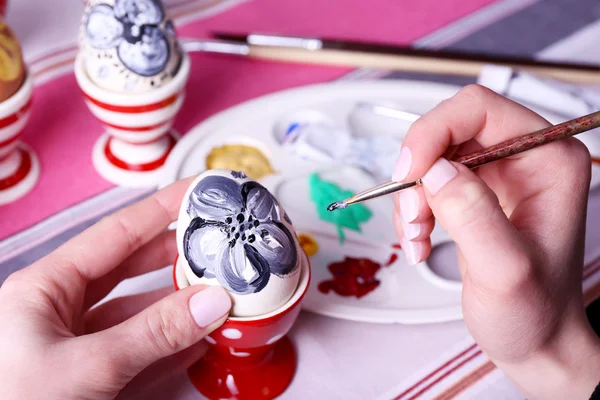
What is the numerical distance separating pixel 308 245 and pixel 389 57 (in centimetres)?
50

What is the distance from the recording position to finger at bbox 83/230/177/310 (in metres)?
0.82

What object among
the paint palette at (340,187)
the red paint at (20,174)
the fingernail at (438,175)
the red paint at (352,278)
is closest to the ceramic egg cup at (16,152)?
the red paint at (20,174)

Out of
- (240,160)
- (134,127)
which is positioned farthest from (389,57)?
(134,127)

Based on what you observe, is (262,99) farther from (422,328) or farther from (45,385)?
(45,385)

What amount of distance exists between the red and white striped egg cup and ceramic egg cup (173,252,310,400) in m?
0.32

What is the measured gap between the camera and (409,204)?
765 mm

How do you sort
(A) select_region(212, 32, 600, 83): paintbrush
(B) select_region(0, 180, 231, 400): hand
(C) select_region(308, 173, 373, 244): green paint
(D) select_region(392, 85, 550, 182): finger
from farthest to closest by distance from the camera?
1. (A) select_region(212, 32, 600, 83): paintbrush
2. (C) select_region(308, 173, 373, 244): green paint
3. (D) select_region(392, 85, 550, 182): finger
4. (B) select_region(0, 180, 231, 400): hand

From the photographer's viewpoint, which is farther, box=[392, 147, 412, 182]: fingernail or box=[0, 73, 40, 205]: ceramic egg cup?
box=[0, 73, 40, 205]: ceramic egg cup

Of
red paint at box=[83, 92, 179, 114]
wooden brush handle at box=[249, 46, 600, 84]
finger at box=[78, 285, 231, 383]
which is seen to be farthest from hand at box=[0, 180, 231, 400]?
wooden brush handle at box=[249, 46, 600, 84]

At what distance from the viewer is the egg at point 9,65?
36.7 inches

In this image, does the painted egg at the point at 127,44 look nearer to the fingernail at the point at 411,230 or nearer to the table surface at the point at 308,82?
the table surface at the point at 308,82

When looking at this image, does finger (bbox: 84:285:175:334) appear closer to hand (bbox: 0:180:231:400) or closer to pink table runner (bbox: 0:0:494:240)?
hand (bbox: 0:180:231:400)

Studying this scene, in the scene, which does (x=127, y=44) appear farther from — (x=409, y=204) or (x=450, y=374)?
(x=450, y=374)

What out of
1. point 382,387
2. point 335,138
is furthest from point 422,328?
point 335,138
